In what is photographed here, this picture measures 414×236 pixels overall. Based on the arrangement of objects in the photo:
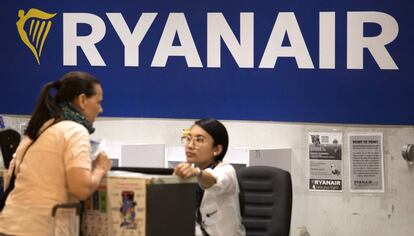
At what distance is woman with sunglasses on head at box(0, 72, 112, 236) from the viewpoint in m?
3.02

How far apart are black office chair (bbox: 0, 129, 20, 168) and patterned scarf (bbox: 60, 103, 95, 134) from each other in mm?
1428

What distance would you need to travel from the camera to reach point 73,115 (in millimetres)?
3158

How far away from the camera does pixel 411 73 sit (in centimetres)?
521

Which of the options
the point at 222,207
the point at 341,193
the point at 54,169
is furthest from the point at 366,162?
the point at 54,169

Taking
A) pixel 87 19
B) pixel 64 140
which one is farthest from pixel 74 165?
pixel 87 19

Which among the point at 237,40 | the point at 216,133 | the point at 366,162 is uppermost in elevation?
the point at 237,40

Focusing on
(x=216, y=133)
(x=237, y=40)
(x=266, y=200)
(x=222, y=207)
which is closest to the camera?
Result: (x=222, y=207)

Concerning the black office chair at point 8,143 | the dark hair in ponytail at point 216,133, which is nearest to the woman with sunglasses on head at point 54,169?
the dark hair in ponytail at point 216,133

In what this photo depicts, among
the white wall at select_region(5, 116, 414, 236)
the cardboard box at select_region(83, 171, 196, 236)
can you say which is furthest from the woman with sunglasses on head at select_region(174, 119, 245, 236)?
the white wall at select_region(5, 116, 414, 236)

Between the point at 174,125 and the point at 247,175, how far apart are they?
3.14 feet

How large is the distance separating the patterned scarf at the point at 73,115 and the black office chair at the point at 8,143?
1.43 meters

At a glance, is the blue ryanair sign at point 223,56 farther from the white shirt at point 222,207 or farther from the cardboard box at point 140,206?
the cardboard box at point 140,206

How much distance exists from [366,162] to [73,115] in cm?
278

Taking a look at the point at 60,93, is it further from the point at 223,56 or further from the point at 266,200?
the point at 223,56
